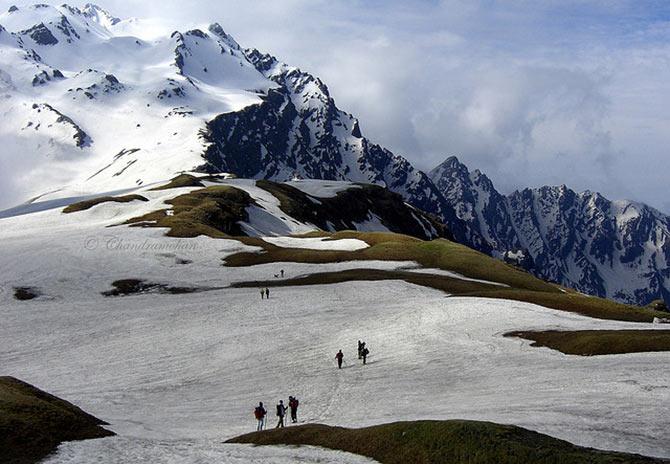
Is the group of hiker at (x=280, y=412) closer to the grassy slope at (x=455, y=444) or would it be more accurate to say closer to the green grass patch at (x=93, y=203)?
the grassy slope at (x=455, y=444)

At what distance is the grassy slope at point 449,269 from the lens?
74.2m

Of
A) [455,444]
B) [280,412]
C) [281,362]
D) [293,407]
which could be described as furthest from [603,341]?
[455,444]

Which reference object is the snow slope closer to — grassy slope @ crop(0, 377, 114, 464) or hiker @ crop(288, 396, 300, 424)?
grassy slope @ crop(0, 377, 114, 464)

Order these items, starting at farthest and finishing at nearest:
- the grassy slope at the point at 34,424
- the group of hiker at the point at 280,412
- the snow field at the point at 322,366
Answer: the group of hiker at the point at 280,412 → the snow field at the point at 322,366 → the grassy slope at the point at 34,424

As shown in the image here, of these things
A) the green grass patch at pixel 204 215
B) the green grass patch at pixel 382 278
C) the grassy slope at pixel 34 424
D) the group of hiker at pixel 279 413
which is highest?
the green grass patch at pixel 204 215

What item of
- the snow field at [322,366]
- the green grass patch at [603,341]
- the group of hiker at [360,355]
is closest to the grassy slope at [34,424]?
the snow field at [322,366]

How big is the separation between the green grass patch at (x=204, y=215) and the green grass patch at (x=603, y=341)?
7048 centimetres

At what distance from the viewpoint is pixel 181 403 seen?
145 ft

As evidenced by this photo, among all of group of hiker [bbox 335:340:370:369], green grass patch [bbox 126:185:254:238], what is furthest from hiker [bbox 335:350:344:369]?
green grass patch [bbox 126:185:254:238]

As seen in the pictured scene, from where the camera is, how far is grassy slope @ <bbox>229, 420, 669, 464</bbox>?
2445 cm

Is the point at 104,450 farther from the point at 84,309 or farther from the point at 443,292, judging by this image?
the point at 443,292

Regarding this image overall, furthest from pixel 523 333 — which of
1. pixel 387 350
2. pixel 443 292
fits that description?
pixel 443 292

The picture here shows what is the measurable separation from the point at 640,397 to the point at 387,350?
24173 millimetres

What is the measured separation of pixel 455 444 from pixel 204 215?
110637 millimetres
